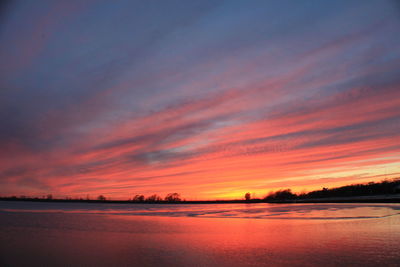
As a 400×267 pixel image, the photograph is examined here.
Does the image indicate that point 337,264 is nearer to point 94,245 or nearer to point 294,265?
point 294,265

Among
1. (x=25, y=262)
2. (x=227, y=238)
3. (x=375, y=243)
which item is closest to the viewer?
(x=25, y=262)

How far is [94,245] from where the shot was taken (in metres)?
11.5

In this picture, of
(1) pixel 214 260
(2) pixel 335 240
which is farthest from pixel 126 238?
(2) pixel 335 240

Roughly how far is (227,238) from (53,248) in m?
6.82

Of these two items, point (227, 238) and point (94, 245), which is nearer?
point (94, 245)

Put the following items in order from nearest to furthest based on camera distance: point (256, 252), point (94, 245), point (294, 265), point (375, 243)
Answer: point (294, 265) < point (256, 252) < point (375, 243) < point (94, 245)

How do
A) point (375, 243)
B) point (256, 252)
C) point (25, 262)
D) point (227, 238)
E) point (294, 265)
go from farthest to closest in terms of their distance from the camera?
point (227, 238)
point (375, 243)
point (256, 252)
point (25, 262)
point (294, 265)

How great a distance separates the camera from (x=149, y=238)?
527 inches

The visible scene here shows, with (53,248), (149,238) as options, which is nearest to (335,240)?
(149,238)

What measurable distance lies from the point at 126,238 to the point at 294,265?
26.4ft

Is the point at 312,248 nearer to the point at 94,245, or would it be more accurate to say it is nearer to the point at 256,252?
the point at 256,252

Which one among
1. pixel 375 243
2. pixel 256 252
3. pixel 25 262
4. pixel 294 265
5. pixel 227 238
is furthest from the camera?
pixel 227 238

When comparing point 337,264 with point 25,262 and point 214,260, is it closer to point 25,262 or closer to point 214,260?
point 214,260

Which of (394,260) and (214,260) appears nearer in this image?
(394,260)
